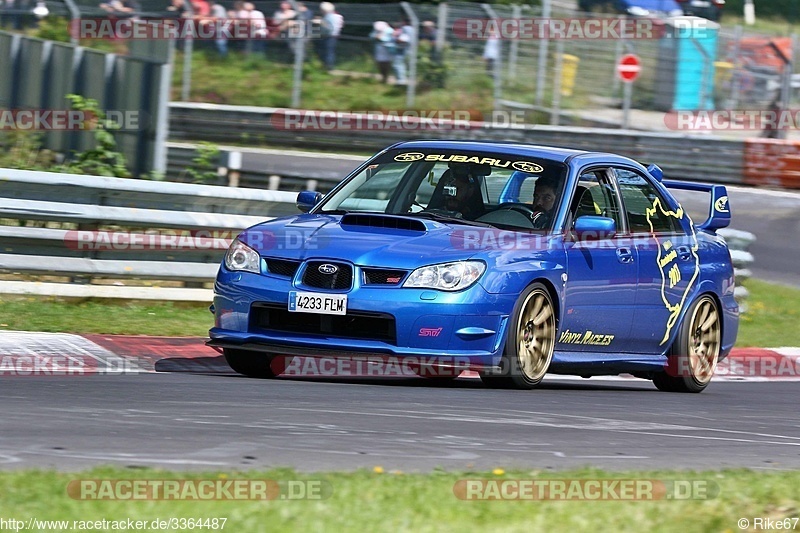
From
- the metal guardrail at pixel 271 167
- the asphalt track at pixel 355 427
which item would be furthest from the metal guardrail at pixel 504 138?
the asphalt track at pixel 355 427

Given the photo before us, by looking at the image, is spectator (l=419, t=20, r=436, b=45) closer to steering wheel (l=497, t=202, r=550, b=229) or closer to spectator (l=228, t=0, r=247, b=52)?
spectator (l=228, t=0, r=247, b=52)

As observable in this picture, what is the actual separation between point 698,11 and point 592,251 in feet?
64.4

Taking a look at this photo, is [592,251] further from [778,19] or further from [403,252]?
[778,19]

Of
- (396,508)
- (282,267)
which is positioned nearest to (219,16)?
(282,267)

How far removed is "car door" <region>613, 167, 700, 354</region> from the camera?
371 inches

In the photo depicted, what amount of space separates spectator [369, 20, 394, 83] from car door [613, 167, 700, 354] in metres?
18.2

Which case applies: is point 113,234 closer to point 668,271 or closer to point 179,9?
point 668,271

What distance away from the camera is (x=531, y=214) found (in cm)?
871

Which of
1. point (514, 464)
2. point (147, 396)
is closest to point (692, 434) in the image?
point (514, 464)

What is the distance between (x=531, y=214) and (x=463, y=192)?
0.45m

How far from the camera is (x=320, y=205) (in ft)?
30.0

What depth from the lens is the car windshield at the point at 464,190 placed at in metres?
8.67

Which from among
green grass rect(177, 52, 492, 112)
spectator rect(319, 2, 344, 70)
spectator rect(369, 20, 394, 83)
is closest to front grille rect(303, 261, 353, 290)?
spectator rect(369, 20, 394, 83)

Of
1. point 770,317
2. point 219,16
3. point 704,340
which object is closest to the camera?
point 704,340
